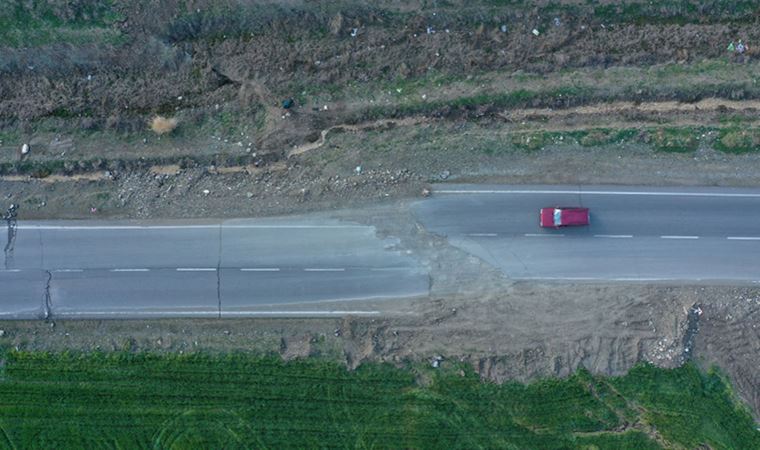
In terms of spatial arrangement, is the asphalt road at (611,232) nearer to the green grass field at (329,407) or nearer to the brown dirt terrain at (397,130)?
the brown dirt terrain at (397,130)

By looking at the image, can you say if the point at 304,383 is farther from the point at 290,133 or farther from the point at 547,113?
the point at 547,113

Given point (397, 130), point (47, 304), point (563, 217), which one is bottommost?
point (47, 304)

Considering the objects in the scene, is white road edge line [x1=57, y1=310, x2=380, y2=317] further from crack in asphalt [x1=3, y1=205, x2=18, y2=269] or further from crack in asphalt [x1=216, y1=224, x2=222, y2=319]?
crack in asphalt [x1=3, y1=205, x2=18, y2=269]

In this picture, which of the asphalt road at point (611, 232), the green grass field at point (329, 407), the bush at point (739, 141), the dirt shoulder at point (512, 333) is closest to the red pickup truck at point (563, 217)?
the asphalt road at point (611, 232)

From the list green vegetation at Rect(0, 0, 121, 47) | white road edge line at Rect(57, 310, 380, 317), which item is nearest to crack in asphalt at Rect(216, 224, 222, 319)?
white road edge line at Rect(57, 310, 380, 317)

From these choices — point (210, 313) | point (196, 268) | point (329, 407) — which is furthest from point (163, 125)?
point (329, 407)

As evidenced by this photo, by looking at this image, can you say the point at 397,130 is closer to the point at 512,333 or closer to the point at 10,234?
the point at 512,333

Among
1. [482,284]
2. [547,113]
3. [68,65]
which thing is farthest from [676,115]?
[68,65]
